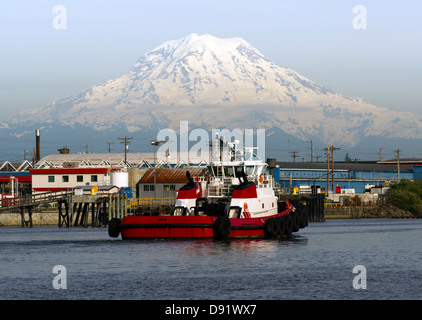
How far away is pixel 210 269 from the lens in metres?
37.3

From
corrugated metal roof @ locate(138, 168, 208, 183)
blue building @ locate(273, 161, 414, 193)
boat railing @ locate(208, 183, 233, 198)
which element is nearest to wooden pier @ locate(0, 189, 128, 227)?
corrugated metal roof @ locate(138, 168, 208, 183)

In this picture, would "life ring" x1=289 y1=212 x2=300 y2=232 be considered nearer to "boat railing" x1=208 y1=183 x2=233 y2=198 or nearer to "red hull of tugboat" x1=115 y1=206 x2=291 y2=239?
"boat railing" x1=208 y1=183 x2=233 y2=198

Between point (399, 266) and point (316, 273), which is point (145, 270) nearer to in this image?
point (316, 273)

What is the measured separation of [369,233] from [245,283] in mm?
34111

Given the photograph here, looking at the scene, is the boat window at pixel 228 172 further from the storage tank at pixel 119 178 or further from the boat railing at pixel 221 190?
the storage tank at pixel 119 178

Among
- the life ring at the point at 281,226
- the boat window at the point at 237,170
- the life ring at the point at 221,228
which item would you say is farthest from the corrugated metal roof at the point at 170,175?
the life ring at the point at 221,228

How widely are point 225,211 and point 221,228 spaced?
2051mm

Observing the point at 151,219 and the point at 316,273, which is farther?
the point at 151,219

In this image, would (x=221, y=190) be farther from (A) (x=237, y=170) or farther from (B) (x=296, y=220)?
(B) (x=296, y=220)

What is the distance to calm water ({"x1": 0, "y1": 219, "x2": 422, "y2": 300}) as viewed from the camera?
3102cm

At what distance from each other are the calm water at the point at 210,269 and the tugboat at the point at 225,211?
0.87 m

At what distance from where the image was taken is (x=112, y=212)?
76.4 m

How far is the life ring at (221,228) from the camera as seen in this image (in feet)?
154
